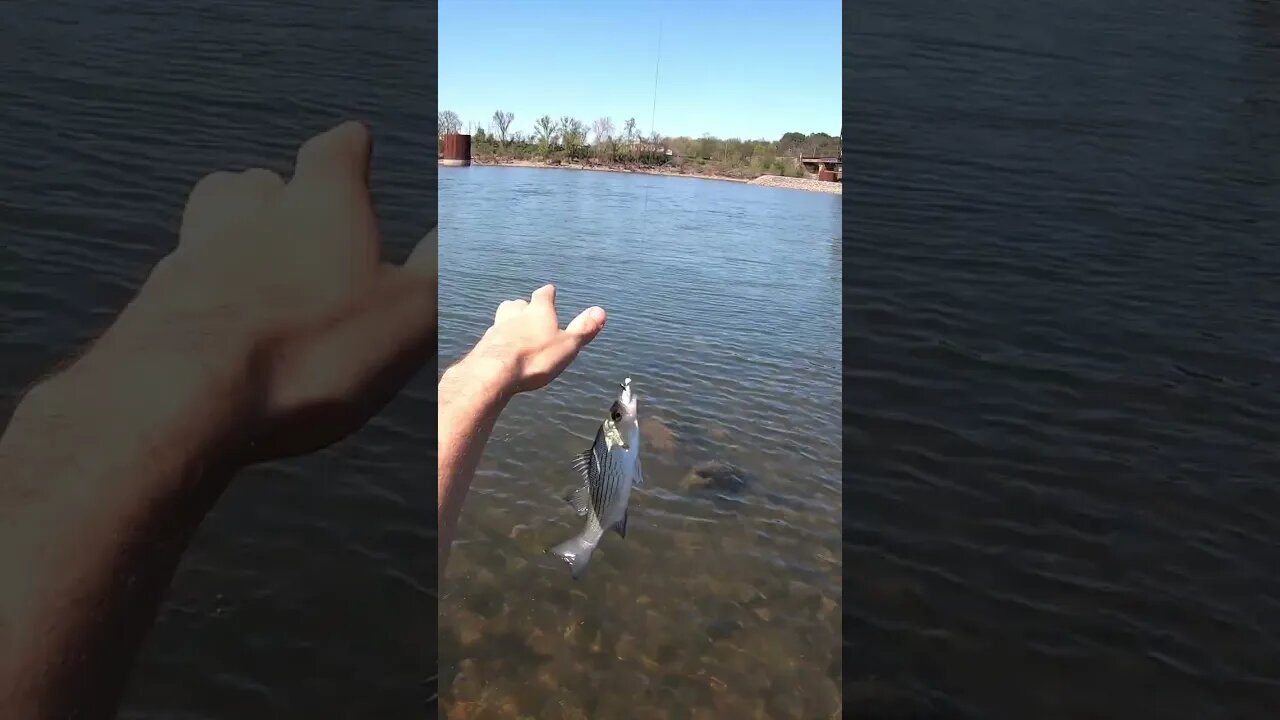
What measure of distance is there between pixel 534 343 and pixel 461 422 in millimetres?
322

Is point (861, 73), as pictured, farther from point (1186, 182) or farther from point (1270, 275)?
point (1270, 275)

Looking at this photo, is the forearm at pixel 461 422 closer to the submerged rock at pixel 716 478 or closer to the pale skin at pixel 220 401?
the pale skin at pixel 220 401

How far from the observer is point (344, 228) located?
7.40 ft

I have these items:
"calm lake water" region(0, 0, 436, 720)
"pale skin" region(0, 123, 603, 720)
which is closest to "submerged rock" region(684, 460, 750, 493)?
"calm lake water" region(0, 0, 436, 720)

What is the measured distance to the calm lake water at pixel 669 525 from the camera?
423 cm

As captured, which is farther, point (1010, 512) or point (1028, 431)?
point (1028, 431)

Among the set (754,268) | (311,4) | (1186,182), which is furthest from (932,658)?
(754,268)

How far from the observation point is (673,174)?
32.1 metres

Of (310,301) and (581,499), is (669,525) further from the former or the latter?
Answer: (310,301)

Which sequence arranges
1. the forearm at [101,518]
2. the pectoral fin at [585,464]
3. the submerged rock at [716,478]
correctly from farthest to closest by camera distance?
the submerged rock at [716,478] < the pectoral fin at [585,464] < the forearm at [101,518]

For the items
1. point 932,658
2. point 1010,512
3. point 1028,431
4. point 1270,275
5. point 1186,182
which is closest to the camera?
point 932,658

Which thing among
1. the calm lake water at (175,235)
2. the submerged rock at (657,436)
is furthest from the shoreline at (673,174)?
the submerged rock at (657,436)

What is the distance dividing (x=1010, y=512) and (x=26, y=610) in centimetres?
512

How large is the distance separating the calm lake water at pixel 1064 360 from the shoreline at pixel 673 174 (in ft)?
63.4
